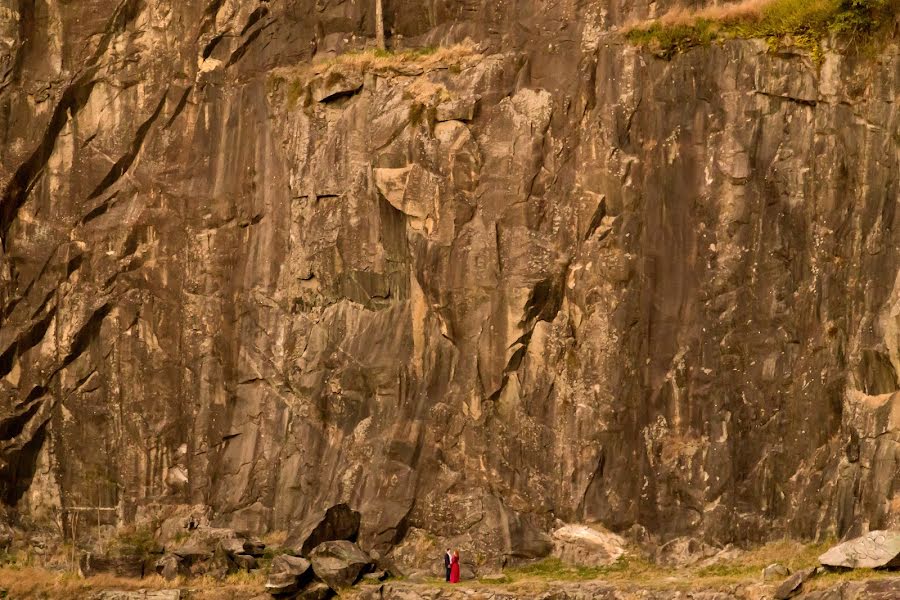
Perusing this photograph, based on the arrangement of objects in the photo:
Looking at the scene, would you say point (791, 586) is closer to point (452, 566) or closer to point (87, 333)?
point (452, 566)

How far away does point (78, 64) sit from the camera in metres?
41.2

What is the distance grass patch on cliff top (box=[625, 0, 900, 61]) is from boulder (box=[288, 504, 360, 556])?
1063cm

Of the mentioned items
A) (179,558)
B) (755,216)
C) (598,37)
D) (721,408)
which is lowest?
(179,558)

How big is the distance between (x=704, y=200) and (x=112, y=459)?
13612 mm

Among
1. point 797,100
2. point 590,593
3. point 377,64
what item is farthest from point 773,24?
point 590,593

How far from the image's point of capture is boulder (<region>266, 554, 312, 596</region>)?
3547 cm

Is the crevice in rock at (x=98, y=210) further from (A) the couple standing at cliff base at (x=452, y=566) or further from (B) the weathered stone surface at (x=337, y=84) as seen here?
(A) the couple standing at cliff base at (x=452, y=566)

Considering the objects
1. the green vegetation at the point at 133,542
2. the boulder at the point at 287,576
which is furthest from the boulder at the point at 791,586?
the green vegetation at the point at 133,542

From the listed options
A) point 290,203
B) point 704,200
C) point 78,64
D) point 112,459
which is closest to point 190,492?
point 112,459

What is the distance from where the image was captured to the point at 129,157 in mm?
40875

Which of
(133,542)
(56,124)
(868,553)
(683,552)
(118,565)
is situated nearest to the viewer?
(868,553)

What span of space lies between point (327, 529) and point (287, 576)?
161cm

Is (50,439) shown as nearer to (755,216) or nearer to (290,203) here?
(290,203)

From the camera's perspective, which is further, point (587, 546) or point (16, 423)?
point (16, 423)
